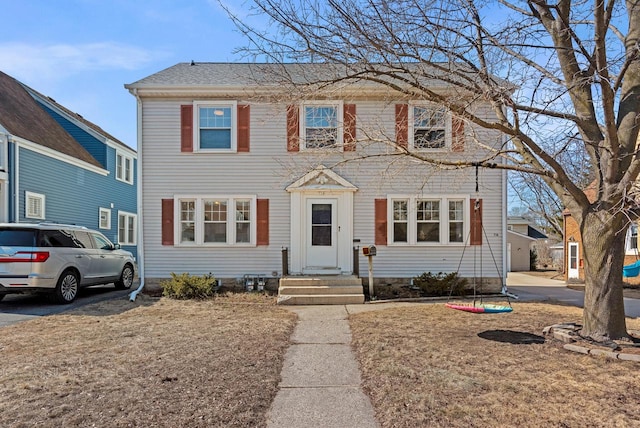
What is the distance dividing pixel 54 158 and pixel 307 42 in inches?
576

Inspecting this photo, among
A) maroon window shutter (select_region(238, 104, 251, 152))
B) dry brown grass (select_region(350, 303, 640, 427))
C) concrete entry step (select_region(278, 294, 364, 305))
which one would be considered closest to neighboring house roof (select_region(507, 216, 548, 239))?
concrete entry step (select_region(278, 294, 364, 305))

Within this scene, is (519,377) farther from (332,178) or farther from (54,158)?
(54,158)

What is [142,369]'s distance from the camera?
4844mm

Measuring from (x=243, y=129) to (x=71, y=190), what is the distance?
10.4 metres

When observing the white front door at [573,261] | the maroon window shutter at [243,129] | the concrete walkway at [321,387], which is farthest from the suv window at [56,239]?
the white front door at [573,261]

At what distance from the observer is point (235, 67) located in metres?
12.6

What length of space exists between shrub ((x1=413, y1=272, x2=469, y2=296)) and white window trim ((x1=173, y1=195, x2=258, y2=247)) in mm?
4425

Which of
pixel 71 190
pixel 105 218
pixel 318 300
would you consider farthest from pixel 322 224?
pixel 105 218

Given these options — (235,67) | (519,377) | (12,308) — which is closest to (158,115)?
(235,67)

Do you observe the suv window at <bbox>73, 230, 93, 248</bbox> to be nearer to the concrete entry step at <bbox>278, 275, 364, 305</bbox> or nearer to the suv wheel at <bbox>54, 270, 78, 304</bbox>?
the suv wheel at <bbox>54, 270, 78, 304</bbox>

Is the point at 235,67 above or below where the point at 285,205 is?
above

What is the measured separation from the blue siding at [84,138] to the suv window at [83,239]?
10.9 meters

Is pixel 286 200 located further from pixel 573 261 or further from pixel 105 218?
pixel 105 218

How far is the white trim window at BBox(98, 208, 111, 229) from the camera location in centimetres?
2001
